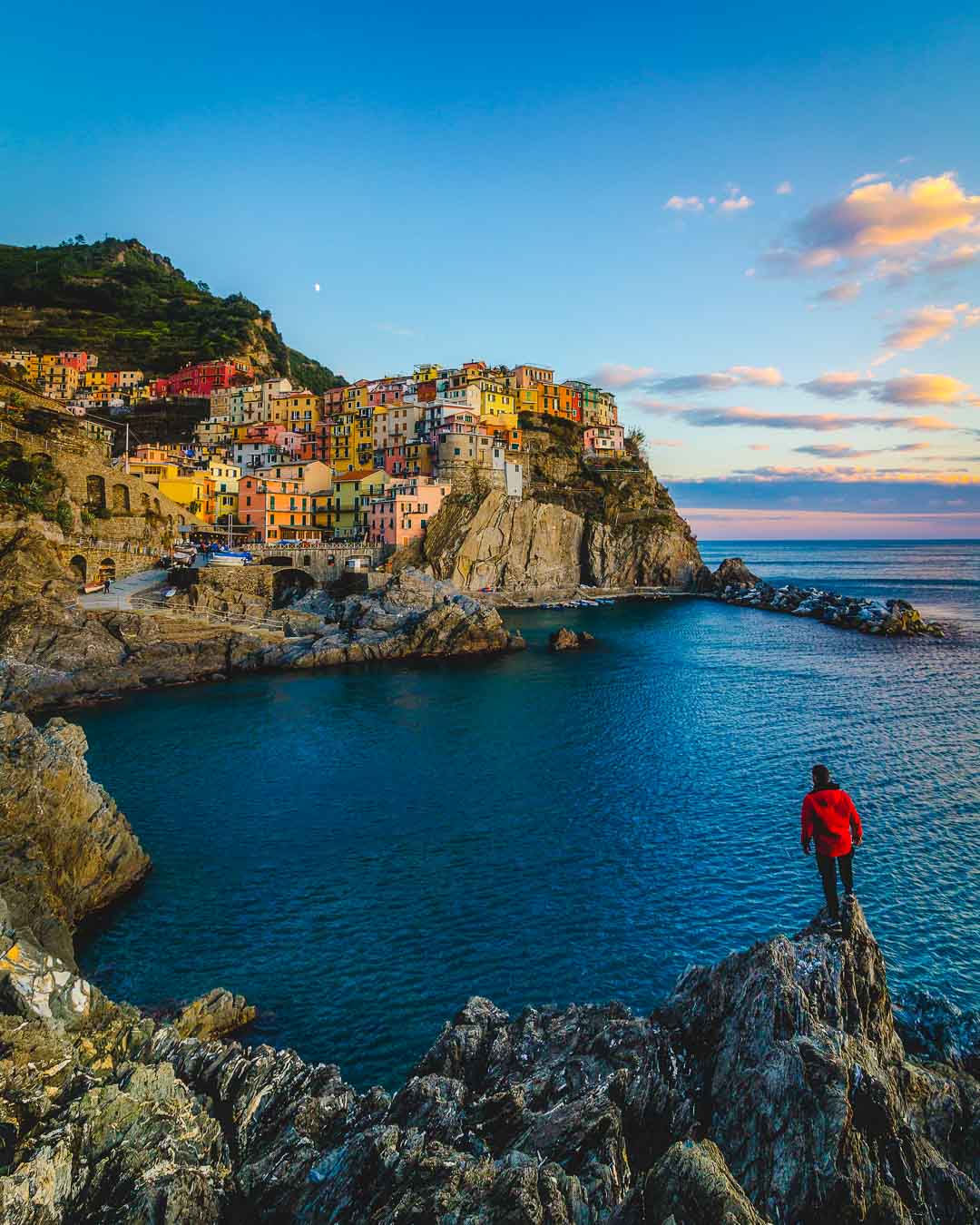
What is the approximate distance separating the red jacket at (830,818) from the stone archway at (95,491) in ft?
228

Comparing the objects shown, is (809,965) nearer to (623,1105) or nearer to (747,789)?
(623,1105)

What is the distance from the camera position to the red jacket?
1104cm

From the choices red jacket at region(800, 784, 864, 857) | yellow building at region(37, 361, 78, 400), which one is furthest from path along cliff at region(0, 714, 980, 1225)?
yellow building at region(37, 361, 78, 400)

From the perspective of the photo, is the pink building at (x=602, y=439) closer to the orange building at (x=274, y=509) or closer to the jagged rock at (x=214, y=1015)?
the orange building at (x=274, y=509)

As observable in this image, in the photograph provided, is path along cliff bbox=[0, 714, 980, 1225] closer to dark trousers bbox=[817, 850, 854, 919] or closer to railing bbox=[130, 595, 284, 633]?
dark trousers bbox=[817, 850, 854, 919]

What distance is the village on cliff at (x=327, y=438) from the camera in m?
81.8

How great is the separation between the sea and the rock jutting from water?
2605cm

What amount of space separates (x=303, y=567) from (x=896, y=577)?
131392 mm

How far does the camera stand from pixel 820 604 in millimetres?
91250

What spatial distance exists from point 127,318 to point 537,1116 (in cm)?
16752

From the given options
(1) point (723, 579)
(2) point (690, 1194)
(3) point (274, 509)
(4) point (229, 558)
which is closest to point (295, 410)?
(3) point (274, 509)

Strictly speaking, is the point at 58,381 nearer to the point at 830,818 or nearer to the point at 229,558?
the point at 229,558

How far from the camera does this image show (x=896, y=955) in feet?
59.9

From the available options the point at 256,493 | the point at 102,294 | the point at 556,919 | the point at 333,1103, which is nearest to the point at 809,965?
the point at 333,1103
